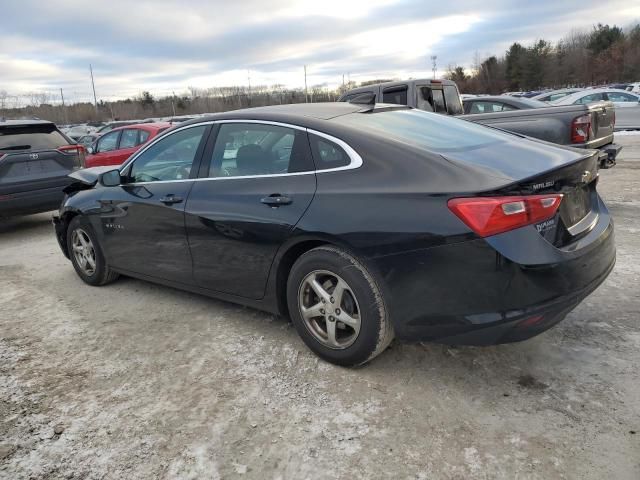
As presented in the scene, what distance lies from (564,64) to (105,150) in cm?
7165

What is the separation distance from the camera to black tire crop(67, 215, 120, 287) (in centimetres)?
478

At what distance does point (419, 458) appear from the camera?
2348mm

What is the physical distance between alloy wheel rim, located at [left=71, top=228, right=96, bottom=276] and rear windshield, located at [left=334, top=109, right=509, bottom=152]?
9.44ft

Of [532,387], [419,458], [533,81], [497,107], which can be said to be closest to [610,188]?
[497,107]

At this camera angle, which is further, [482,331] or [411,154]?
[411,154]

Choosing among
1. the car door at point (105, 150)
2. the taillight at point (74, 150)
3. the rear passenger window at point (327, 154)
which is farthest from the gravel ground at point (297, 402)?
the car door at point (105, 150)

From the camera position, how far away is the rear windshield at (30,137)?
7246 mm

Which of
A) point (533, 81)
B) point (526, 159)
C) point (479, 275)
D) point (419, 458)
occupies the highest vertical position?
point (533, 81)

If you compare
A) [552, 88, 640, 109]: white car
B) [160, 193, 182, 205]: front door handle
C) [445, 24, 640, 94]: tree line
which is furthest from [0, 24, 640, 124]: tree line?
[160, 193, 182, 205]: front door handle

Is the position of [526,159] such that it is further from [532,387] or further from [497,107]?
[497,107]

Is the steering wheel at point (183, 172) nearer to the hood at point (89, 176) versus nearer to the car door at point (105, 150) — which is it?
the hood at point (89, 176)

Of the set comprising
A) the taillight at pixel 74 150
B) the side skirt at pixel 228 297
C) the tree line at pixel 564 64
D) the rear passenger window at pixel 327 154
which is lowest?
the side skirt at pixel 228 297

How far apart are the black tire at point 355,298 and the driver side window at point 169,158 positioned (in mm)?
1360

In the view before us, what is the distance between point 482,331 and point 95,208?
3565mm
